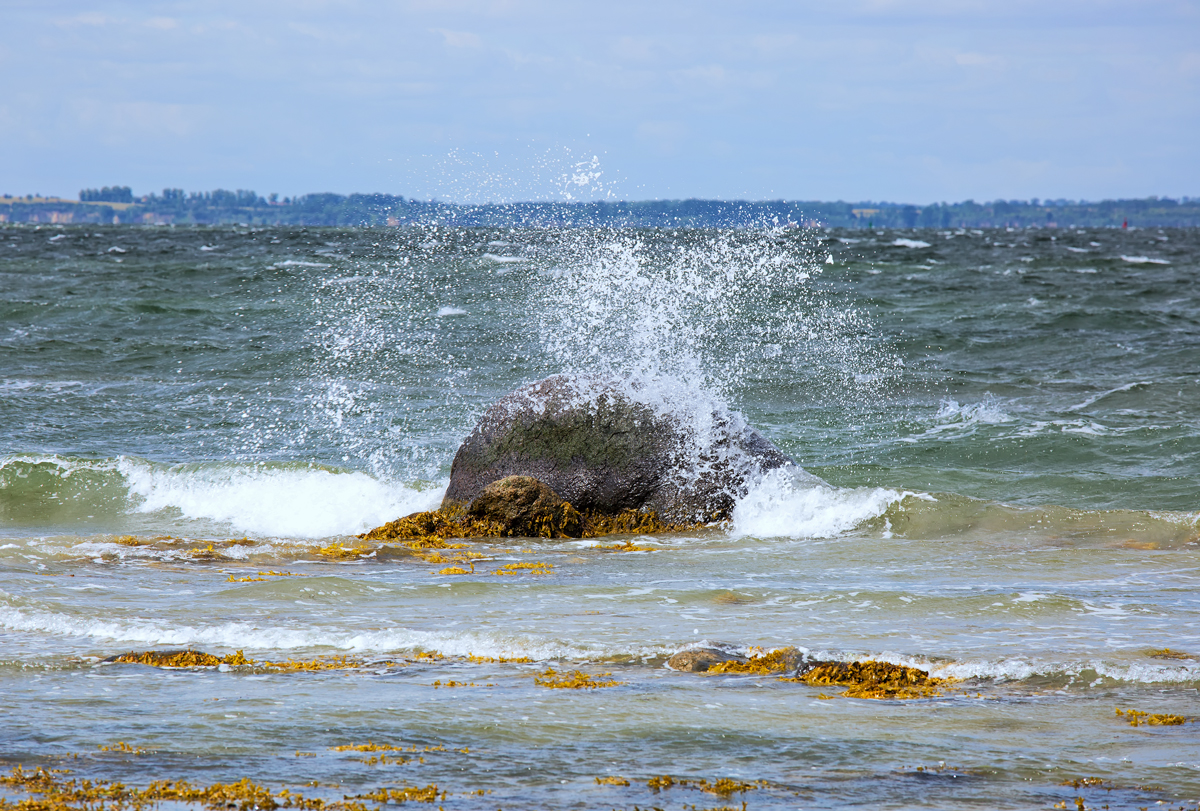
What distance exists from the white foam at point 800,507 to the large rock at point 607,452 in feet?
0.46

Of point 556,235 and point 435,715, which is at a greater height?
point 556,235

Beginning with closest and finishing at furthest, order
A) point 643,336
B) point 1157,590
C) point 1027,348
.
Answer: point 1157,590 < point 643,336 < point 1027,348

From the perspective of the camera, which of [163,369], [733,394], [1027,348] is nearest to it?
[733,394]

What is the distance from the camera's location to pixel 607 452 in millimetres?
7945

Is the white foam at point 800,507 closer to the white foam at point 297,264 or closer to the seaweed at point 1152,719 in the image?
the seaweed at point 1152,719

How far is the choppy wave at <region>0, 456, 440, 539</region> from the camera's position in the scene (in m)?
8.74

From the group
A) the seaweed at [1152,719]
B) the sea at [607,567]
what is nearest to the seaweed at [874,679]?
the sea at [607,567]

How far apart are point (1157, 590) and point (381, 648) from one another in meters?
4.02

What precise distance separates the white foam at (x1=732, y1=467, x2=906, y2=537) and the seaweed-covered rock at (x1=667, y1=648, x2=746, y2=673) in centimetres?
331

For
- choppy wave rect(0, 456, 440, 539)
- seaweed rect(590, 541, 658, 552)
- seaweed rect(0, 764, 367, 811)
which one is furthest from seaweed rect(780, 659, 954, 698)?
choppy wave rect(0, 456, 440, 539)

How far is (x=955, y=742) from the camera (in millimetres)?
3545

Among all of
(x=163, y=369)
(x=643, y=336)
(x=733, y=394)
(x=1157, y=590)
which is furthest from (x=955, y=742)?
(x=163, y=369)

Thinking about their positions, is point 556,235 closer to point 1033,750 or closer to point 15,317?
point 1033,750

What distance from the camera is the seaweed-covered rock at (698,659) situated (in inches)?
173
